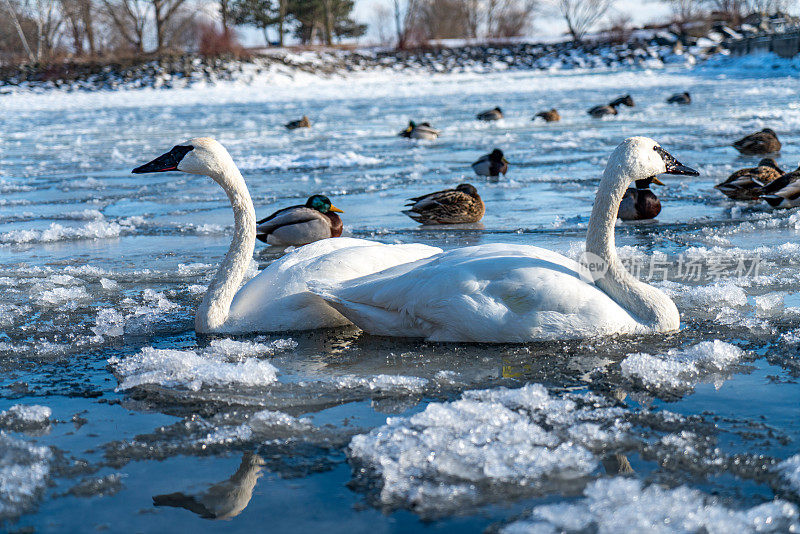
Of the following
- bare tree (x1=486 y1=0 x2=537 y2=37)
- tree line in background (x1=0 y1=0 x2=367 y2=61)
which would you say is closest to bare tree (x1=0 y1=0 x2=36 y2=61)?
tree line in background (x1=0 y1=0 x2=367 y2=61)

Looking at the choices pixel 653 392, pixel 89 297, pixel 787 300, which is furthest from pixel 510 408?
pixel 89 297

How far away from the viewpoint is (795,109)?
15.8 metres

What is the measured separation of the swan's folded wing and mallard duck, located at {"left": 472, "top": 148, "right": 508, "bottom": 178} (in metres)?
5.83

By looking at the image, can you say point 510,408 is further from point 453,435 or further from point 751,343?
point 751,343

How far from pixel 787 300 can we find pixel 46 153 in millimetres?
12155

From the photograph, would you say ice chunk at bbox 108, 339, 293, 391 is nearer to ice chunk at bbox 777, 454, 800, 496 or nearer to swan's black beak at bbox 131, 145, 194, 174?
swan's black beak at bbox 131, 145, 194, 174

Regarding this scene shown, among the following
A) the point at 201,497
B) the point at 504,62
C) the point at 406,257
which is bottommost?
the point at 201,497

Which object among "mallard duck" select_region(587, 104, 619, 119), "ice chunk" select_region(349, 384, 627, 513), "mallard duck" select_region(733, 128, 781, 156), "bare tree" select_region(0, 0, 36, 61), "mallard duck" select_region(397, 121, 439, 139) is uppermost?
"bare tree" select_region(0, 0, 36, 61)

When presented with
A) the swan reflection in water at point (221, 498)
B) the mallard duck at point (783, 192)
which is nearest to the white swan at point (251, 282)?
the swan reflection in water at point (221, 498)

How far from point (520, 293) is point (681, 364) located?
0.68 meters

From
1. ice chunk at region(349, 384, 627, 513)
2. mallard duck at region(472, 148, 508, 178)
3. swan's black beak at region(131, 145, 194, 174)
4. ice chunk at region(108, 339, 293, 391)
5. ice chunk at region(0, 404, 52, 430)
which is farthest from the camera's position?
mallard duck at region(472, 148, 508, 178)

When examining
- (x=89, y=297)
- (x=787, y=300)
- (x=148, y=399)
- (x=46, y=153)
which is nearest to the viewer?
(x=148, y=399)

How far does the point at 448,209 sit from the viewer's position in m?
6.74

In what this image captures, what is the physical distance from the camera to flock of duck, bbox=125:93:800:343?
11.5 feet
